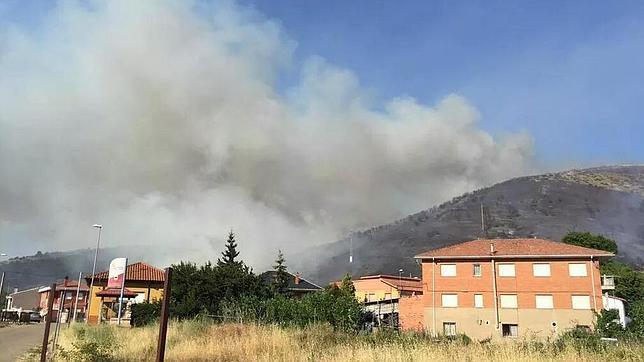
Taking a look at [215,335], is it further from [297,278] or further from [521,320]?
[297,278]

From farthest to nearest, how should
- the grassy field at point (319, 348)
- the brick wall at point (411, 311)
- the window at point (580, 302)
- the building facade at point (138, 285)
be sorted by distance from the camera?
the building facade at point (138, 285)
the brick wall at point (411, 311)
the window at point (580, 302)
the grassy field at point (319, 348)

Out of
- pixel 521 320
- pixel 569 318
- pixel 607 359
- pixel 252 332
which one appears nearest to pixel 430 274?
pixel 521 320

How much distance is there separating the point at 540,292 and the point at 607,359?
1822 inches

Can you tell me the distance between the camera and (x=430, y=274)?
189 ft

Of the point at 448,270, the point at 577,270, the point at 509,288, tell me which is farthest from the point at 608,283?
the point at 448,270

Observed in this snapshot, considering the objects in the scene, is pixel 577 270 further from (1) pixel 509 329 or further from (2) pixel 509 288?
(1) pixel 509 329

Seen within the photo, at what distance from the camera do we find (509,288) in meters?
54.6

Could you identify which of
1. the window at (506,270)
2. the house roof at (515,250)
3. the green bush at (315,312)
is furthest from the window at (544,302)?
the green bush at (315,312)

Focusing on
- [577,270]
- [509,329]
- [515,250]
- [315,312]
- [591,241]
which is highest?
[591,241]

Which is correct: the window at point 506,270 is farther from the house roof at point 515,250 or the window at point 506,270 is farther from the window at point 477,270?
the window at point 477,270

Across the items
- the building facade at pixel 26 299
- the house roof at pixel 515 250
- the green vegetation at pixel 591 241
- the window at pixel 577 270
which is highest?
the green vegetation at pixel 591 241

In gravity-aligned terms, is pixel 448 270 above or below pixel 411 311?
above

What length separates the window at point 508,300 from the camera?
54.0m

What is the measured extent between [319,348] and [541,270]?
149 feet
